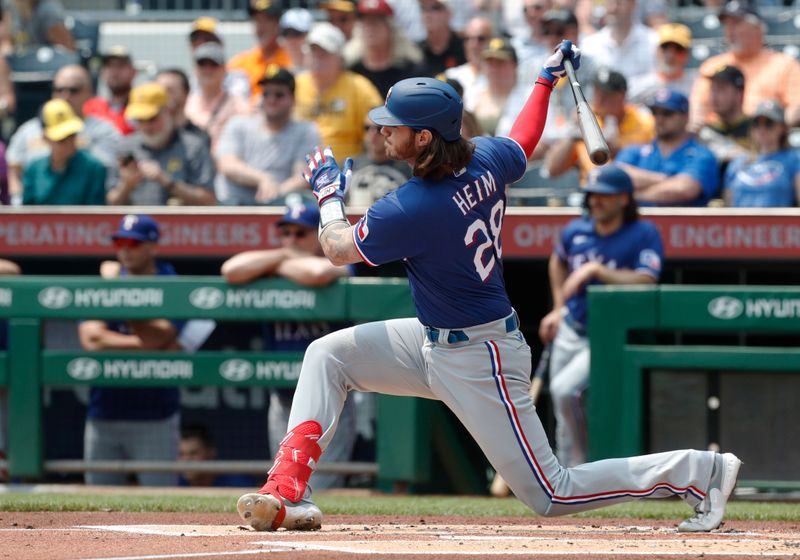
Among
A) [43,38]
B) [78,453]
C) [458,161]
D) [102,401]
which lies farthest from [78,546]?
[43,38]

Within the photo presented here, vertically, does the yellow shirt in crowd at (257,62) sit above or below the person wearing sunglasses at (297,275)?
above

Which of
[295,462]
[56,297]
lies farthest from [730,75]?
[295,462]

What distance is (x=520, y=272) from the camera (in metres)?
8.73

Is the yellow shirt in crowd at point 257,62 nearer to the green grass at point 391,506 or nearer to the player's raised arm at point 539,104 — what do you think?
the green grass at point 391,506

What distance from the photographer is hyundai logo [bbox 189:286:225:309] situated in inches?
306

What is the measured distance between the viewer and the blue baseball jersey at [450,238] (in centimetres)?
454

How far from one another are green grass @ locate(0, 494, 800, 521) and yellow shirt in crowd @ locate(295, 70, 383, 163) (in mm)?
2818

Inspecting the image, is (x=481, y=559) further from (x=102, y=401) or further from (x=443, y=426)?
(x=102, y=401)

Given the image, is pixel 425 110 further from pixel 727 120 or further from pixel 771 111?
pixel 727 120

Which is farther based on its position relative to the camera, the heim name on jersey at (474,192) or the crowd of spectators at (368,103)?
the crowd of spectators at (368,103)

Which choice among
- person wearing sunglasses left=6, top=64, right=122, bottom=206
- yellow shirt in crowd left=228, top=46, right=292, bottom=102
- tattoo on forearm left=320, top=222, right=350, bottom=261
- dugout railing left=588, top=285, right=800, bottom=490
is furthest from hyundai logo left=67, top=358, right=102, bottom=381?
tattoo on forearm left=320, top=222, right=350, bottom=261

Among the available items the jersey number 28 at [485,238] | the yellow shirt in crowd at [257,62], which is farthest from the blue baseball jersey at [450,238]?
the yellow shirt in crowd at [257,62]

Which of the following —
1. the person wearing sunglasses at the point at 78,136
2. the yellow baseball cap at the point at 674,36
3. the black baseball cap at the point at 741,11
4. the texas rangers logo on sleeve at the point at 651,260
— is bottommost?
the texas rangers logo on sleeve at the point at 651,260

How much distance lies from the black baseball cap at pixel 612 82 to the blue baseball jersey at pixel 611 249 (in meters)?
1.16
